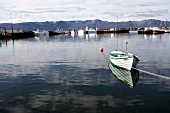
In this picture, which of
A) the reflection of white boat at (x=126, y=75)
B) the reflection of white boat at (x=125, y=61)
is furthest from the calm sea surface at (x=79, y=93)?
the reflection of white boat at (x=125, y=61)

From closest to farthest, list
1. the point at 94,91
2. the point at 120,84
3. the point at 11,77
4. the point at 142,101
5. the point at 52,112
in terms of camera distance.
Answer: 1. the point at 52,112
2. the point at 142,101
3. the point at 94,91
4. the point at 120,84
5. the point at 11,77

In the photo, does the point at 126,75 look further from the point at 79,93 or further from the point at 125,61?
the point at 79,93

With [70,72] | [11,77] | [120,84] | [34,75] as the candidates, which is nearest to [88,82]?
[120,84]

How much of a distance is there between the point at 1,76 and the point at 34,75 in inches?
190

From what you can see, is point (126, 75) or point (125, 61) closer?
point (126, 75)

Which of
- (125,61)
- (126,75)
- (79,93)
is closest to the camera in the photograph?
(79,93)

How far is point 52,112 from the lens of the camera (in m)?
18.6

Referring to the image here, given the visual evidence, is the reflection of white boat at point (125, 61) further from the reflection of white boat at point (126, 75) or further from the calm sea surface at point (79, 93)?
the calm sea surface at point (79, 93)

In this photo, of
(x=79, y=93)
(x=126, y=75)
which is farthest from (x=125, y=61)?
(x=79, y=93)

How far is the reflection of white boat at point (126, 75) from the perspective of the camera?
2845 cm

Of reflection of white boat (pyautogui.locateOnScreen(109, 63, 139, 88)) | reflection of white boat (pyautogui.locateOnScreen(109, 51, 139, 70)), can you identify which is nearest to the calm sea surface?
reflection of white boat (pyautogui.locateOnScreen(109, 63, 139, 88))

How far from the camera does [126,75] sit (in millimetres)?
32250

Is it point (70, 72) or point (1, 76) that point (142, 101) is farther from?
point (1, 76)

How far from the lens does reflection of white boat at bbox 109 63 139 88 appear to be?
28447 mm
